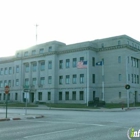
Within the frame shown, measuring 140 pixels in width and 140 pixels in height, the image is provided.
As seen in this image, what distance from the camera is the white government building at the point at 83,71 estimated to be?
54031mm

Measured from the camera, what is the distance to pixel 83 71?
56000mm

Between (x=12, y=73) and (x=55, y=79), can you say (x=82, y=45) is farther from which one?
(x=12, y=73)

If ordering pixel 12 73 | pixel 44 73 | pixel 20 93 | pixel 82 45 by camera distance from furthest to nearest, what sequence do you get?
pixel 12 73
pixel 20 93
pixel 44 73
pixel 82 45

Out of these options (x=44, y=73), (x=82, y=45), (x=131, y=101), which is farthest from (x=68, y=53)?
(x=131, y=101)

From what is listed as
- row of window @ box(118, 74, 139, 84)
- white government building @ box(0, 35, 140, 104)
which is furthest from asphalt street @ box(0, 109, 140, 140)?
row of window @ box(118, 74, 139, 84)

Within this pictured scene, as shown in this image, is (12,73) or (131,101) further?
(12,73)

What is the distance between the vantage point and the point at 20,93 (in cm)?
6806

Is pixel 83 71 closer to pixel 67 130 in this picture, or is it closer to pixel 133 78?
pixel 133 78

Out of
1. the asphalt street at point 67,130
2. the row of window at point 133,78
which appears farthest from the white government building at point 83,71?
the asphalt street at point 67,130

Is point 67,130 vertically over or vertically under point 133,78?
under

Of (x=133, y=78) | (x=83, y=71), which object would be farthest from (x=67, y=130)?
(x=133, y=78)

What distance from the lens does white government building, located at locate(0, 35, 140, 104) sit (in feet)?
177

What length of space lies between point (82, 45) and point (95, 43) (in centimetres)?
351

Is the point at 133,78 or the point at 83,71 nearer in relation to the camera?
the point at 133,78
